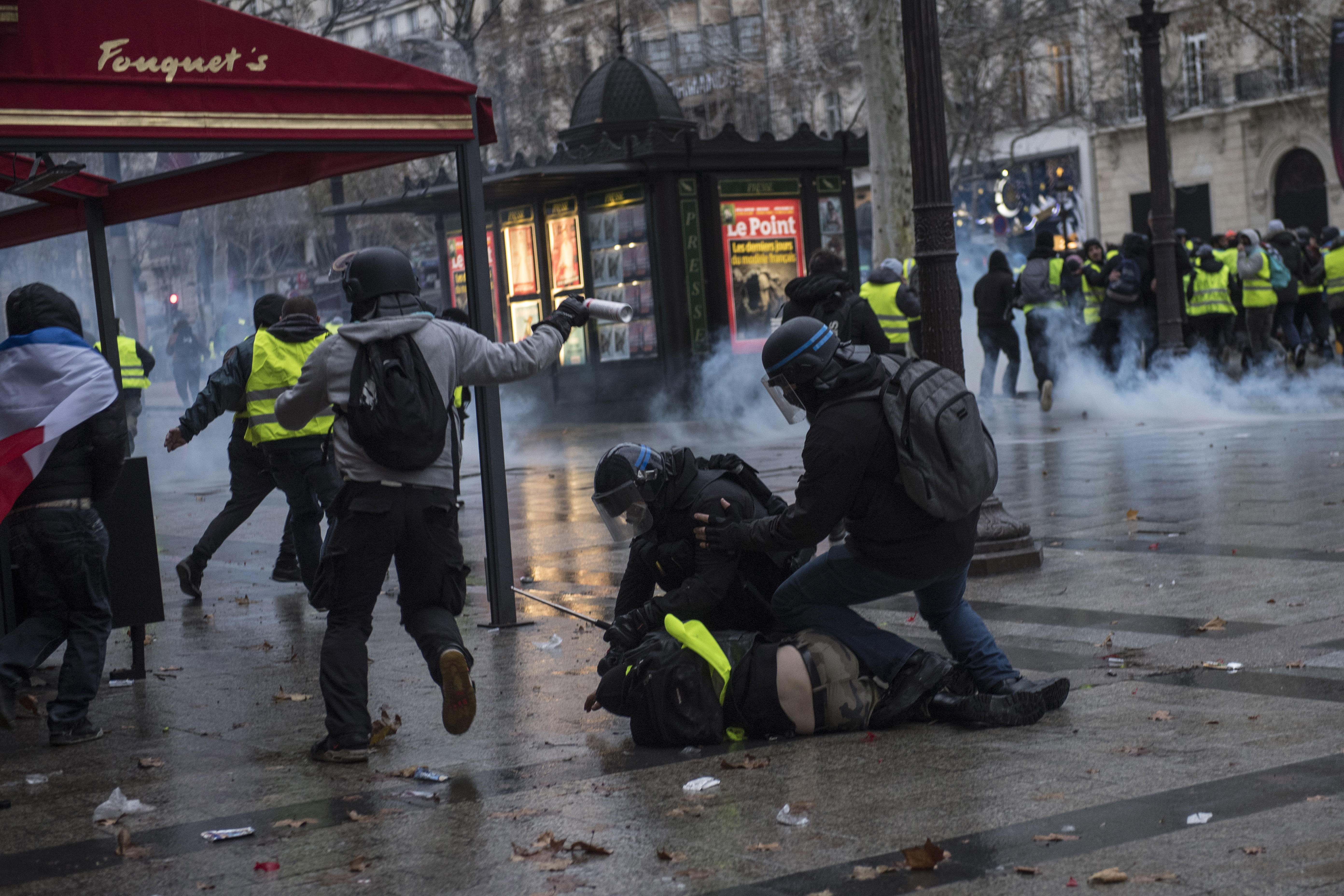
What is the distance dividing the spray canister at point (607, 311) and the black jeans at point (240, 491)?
3.84 metres

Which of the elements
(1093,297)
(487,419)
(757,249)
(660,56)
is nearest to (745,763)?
(487,419)

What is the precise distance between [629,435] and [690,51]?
27.6 meters

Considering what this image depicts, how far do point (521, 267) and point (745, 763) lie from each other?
16724mm

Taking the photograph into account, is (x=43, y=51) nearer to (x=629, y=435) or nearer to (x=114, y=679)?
(x=114, y=679)

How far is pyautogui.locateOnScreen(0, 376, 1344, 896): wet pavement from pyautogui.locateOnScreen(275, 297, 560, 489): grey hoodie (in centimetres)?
90

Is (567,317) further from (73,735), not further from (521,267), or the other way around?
(521,267)

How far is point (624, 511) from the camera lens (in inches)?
203

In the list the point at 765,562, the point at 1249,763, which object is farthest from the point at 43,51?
the point at 1249,763

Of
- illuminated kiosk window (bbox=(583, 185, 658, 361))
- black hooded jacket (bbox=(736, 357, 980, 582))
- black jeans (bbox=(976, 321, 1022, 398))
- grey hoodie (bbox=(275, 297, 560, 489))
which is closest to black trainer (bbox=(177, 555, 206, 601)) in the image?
grey hoodie (bbox=(275, 297, 560, 489))

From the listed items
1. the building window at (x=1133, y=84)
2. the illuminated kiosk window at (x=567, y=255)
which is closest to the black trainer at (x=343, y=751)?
the illuminated kiosk window at (x=567, y=255)

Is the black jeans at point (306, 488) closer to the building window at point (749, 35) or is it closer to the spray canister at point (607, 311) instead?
the spray canister at point (607, 311)

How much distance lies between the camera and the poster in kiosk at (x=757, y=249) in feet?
63.0

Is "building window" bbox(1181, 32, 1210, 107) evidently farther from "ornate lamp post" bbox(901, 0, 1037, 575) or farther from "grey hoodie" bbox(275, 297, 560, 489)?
"grey hoodie" bbox(275, 297, 560, 489)

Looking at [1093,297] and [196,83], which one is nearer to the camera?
[196,83]
